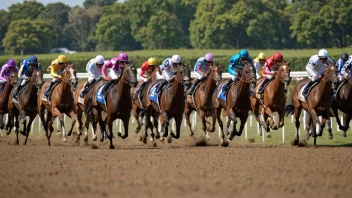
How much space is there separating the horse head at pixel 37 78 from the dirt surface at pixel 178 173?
3319 mm

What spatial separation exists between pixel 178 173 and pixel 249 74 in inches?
243

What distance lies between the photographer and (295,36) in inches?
3285

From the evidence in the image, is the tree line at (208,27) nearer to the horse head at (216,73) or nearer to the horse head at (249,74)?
the horse head at (216,73)

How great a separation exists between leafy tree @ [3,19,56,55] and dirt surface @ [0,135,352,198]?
73.2 metres

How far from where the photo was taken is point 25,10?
11519 cm

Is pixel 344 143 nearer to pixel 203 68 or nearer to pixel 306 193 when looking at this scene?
pixel 203 68

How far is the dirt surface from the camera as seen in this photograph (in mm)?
10750

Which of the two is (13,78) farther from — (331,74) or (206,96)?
(331,74)

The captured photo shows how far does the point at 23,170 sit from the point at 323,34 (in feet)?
220

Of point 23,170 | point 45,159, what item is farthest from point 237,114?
point 23,170

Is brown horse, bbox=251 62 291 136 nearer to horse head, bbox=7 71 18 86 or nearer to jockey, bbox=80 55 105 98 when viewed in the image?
jockey, bbox=80 55 105 98

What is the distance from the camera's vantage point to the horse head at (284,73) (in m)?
18.6

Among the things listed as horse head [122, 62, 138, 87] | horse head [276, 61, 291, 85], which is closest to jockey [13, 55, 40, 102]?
horse head [122, 62, 138, 87]

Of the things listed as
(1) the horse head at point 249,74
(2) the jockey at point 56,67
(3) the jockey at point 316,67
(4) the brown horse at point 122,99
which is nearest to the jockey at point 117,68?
(4) the brown horse at point 122,99
